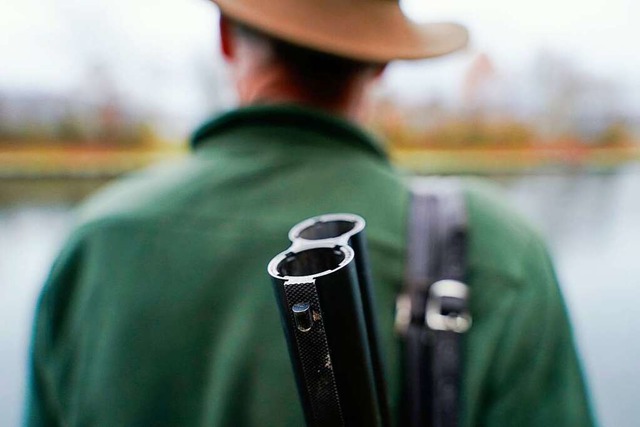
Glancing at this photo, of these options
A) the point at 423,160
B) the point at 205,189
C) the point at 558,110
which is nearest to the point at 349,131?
the point at 205,189

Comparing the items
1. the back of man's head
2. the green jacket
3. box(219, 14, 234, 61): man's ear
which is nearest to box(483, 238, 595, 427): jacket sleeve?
the green jacket

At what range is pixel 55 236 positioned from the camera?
24.6 feet

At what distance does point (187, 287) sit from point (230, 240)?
129 millimetres

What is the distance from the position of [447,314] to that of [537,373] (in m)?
0.23

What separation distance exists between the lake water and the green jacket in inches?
50.7

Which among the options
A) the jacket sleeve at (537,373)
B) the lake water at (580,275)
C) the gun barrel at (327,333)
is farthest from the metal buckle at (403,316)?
the lake water at (580,275)

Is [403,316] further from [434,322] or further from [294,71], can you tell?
[294,71]

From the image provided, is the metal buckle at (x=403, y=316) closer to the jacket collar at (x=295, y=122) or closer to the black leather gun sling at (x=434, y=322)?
the black leather gun sling at (x=434, y=322)

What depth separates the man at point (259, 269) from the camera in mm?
1045

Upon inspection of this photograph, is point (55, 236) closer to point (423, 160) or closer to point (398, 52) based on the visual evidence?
point (398, 52)

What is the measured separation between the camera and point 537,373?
1.05 metres

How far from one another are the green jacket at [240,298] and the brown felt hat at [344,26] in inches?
6.5

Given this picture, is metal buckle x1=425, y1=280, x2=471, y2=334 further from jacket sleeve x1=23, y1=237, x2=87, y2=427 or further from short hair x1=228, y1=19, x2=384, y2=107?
jacket sleeve x1=23, y1=237, x2=87, y2=427

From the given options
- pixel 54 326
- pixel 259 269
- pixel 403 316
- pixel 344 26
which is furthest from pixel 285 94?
pixel 54 326
